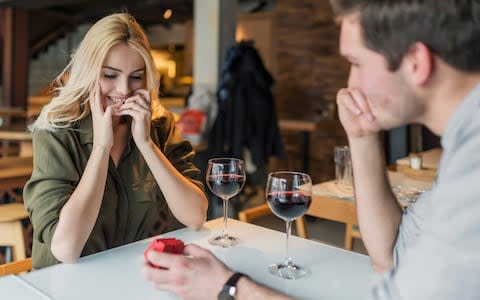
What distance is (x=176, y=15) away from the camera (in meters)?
10.4

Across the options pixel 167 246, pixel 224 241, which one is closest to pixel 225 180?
pixel 224 241

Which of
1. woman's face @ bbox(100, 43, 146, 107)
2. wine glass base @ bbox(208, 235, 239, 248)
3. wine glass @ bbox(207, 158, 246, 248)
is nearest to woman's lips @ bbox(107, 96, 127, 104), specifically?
woman's face @ bbox(100, 43, 146, 107)

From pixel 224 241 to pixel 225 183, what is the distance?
17cm

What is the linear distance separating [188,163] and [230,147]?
2.46 m

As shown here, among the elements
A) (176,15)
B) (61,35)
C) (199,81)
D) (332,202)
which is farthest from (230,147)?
(61,35)

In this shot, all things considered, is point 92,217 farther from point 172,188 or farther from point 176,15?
point 176,15

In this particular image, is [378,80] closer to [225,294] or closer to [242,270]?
[225,294]

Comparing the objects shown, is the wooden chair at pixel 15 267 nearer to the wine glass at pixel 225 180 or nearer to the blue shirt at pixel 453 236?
the wine glass at pixel 225 180

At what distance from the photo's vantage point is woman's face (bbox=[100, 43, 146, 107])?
1.64 meters

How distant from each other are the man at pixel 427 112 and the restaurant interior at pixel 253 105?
80 cm

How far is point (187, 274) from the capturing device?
40.7 inches

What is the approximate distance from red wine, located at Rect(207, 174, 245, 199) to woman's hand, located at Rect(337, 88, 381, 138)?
1.30 feet

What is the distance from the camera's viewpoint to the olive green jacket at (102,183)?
1.48 m

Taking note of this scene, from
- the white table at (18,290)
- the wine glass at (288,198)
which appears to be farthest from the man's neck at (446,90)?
the white table at (18,290)
